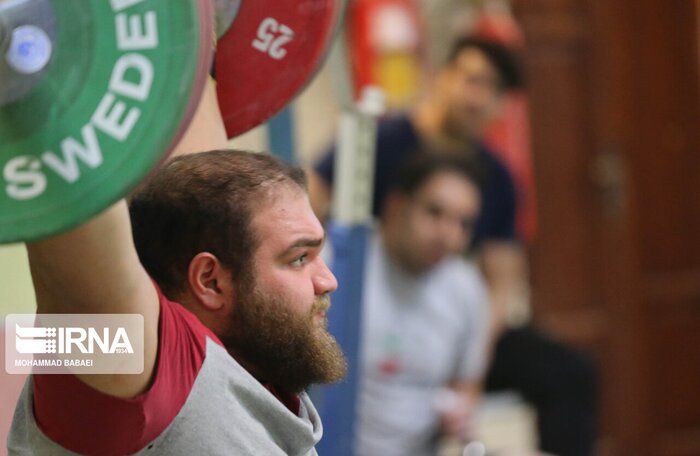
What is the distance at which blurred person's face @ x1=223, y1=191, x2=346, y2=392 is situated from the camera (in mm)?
736

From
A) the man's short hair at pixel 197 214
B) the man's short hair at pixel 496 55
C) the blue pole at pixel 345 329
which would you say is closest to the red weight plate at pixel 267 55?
the man's short hair at pixel 197 214

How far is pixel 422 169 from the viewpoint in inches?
91.0

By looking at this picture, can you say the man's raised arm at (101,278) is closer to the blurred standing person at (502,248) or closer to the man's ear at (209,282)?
the man's ear at (209,282)

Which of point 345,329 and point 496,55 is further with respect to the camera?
point 496,55

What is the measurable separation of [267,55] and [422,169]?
1482mm

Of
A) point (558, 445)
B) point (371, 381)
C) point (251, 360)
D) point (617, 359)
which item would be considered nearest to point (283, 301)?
point (251, 360)

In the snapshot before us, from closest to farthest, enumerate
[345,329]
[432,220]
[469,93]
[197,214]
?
[197,214], [345,329], [432,220], [469,93]

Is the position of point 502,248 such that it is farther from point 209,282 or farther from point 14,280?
point 209,282

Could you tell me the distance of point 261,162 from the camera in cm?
77

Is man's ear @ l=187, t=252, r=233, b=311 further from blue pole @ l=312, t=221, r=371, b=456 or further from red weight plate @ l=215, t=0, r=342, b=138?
blue pole @ l=312, t=221, r=371, b=456

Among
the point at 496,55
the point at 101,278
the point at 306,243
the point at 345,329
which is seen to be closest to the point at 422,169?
the point at 496,55

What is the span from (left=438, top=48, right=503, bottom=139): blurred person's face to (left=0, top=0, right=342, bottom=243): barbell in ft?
6.74

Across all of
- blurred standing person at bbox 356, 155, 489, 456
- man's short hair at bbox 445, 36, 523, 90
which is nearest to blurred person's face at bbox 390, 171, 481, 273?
blurred standing person at bbox 356, 155, 489, 456

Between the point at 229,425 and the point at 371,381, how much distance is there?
1594 mm
